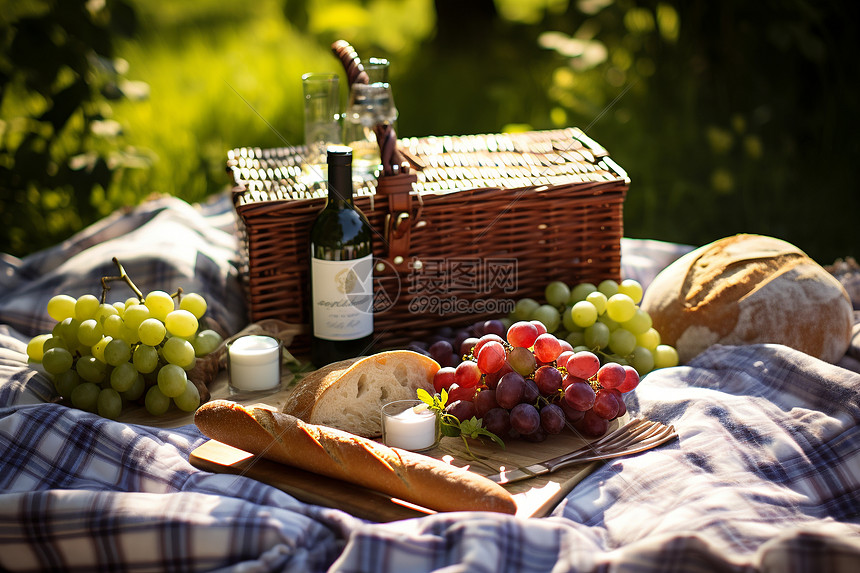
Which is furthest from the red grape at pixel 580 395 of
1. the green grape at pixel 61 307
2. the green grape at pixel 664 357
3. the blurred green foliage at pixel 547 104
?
the blurred green foliage at pixel 547 104

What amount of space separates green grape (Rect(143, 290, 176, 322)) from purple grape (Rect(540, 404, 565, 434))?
903mm

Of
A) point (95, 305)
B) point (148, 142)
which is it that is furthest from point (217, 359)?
point (148, 142)

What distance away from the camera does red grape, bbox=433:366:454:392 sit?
5.56 ft

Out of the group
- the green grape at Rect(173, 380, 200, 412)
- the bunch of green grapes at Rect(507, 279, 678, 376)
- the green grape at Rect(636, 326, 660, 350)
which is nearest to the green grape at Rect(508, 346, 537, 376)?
the bunch of green grapes at Rect(507, 279, 678, 376)

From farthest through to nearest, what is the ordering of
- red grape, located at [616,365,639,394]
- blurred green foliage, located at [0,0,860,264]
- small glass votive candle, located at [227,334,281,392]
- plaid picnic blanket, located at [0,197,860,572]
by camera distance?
blurred green foliage, located at [0,0,860,264] < small glass votive candle, located at [227,334,281,392] < red grape, located at [616,365,639,394] < plaid picnic blanket, located at [0,197,860,572]

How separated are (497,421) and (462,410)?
0.27ft

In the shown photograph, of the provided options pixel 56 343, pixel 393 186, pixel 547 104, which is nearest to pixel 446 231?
pixel 393 186

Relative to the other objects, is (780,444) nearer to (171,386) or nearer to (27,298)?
(171,386)

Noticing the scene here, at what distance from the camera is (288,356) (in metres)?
1.99

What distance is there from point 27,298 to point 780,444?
202 centimetres

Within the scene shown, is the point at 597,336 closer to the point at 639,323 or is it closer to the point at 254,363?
the point at 639,323

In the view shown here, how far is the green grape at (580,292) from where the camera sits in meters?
2.10

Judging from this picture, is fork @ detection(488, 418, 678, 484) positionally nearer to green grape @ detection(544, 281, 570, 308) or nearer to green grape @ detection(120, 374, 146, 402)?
green grape @ detection(544, 281, 570, 308)

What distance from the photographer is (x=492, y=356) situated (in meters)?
1.60
